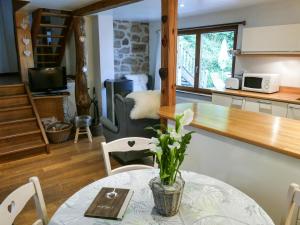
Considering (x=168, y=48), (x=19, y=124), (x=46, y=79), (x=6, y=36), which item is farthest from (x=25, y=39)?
(x=168, y=48)

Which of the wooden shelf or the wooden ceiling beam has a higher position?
the wooden ceiling beam

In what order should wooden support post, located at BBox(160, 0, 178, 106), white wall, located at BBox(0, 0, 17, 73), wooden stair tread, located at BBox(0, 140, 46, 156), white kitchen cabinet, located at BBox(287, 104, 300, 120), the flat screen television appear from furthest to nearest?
white wall, located at BBox(0, 0, 17, 73) → the flat screen television → wooden stair tread, located at BBox(0, 140, 46, 156) → white kitchen cabinet, located at BBox(287, 104, 300, 120) → wooden support post, located at BBox(160, 0, 178, 106)

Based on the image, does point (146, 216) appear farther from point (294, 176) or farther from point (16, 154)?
point (16, 154)

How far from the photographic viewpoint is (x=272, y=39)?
11.7 feet

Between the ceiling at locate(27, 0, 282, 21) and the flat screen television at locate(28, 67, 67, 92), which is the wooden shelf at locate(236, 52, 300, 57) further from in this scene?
the flat screen television at locate(28, 67, 67, 92)

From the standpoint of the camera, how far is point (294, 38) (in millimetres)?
3336

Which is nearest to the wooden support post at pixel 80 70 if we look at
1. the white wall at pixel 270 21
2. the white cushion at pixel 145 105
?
the white cushion at pixel 145 105

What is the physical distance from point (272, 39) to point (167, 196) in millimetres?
3373

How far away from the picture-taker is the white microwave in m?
3.68

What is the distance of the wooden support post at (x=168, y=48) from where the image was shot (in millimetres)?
2473

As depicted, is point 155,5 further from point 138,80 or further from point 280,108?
point 280,108

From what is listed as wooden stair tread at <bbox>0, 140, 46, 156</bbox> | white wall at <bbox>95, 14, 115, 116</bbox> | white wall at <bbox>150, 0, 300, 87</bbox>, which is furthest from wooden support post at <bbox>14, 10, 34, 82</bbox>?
white wall at <bbox>150, 0, 300, 87</bbox>

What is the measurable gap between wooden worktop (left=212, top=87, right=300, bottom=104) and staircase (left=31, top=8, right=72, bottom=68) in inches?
125

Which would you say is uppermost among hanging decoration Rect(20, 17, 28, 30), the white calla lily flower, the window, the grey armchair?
hanging decoration Rect(20, 17, 28, 30)
